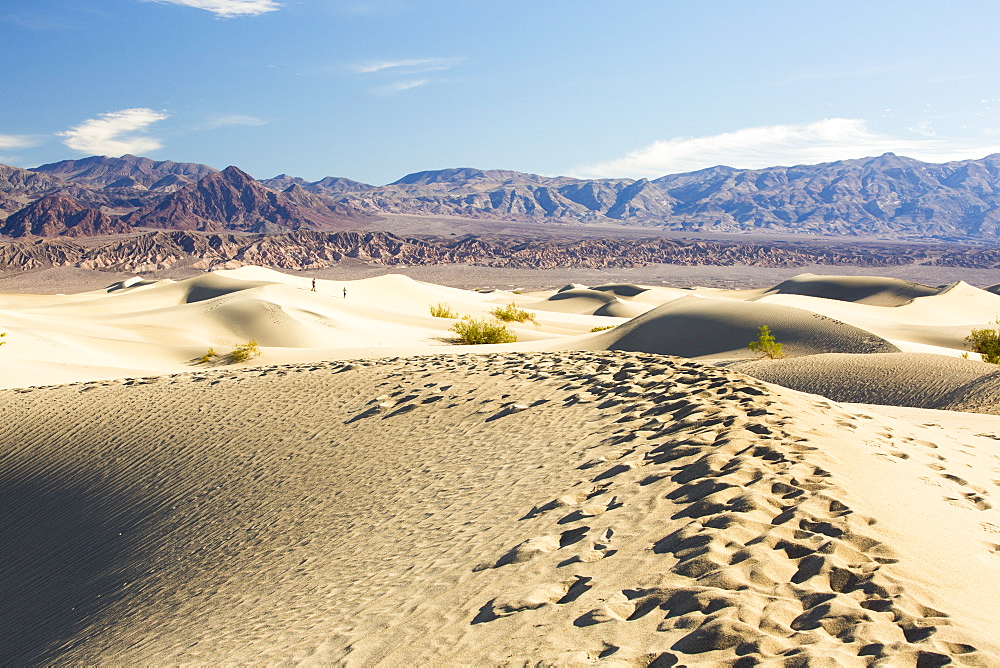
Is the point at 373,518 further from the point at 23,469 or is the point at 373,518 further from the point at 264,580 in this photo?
the point at 23,469

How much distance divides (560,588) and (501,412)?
4.66 meters

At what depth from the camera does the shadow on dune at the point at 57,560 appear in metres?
6.18

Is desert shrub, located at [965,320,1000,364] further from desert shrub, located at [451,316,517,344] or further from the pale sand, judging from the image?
desert shrub, located at [451,316,517,344]

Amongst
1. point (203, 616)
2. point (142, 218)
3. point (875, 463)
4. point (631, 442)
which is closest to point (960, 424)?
point (875, 463)

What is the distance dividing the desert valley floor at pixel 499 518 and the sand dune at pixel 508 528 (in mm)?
23

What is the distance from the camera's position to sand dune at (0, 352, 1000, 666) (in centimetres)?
375

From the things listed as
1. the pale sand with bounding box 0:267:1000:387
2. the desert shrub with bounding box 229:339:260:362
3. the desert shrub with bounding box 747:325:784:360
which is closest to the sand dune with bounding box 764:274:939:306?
the pale sand with bounding box 0:267:1000:387

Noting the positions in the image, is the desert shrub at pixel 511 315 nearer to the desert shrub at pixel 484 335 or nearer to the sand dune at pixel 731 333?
the desert shrub at pixel 484 335

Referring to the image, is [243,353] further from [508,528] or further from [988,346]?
[988,346]

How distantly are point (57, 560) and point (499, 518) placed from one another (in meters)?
4.92

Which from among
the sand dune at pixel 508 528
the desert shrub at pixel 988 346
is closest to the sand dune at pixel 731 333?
the desert shrub at pixel 988 346

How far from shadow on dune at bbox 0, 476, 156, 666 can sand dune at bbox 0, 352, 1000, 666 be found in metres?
0.03

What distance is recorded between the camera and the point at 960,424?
979 cm

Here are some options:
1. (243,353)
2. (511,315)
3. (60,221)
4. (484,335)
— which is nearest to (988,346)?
(484,335)
